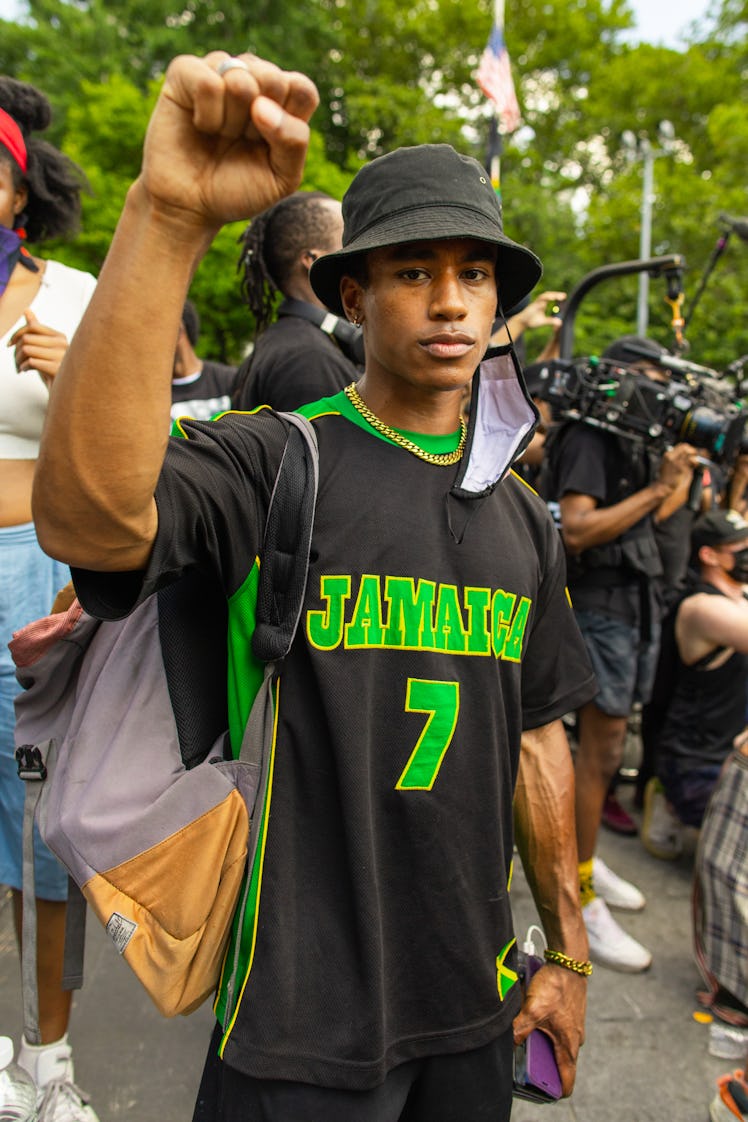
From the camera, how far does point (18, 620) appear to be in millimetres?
2092

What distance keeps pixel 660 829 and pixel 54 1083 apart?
2.94 meters

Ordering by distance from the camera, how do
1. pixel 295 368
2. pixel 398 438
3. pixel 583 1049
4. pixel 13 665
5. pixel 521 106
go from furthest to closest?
pixel 521 106
pixel 583 1049
pixel 295 368
pixel 13 665
pixel 398 438

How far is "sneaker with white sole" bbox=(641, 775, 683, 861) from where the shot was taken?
13.1ft

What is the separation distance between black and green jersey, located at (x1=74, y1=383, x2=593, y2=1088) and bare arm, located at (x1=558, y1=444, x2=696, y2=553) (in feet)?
6.56

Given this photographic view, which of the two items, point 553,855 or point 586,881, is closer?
point 553,855

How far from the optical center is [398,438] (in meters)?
1.42

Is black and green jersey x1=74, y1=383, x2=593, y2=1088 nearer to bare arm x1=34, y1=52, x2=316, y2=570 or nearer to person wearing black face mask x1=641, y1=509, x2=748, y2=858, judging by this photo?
bare arm x1=34, y1=52, x2=316, y2=570

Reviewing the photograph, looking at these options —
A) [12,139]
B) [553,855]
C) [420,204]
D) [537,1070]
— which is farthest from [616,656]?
[12,139]

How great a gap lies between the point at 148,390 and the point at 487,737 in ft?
2.71

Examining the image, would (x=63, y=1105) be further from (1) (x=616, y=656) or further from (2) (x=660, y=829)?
(2) (x=660, y=829)

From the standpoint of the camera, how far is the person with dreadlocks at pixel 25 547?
6.62 ft

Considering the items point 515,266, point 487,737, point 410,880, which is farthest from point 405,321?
point 410,880

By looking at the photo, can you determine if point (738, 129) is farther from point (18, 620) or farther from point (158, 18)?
point (18, 620)

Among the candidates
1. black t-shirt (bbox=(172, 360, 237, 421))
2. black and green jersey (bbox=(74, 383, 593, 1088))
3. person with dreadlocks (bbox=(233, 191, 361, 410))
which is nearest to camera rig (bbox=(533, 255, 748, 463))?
person with dreadlocks (bbox=(233, 191, 361, 410))
